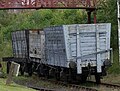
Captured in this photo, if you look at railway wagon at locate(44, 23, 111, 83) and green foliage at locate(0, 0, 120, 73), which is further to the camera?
green foliage at locate(0, 0, 120, 73)

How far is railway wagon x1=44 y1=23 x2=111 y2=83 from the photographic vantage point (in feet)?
57.3

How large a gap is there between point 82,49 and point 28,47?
308 inches

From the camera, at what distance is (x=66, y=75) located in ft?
61.5

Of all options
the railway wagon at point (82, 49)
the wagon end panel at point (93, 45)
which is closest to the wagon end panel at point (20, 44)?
the railway wagon at point (82, 49)

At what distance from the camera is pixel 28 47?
81.7 feet

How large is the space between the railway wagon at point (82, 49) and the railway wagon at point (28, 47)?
2.94m

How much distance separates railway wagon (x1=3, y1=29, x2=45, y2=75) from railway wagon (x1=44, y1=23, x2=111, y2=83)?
2.94 metres

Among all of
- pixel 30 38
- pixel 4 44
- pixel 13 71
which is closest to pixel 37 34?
pixel 30 38

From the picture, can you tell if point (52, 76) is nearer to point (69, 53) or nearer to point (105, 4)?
point (69, 53)

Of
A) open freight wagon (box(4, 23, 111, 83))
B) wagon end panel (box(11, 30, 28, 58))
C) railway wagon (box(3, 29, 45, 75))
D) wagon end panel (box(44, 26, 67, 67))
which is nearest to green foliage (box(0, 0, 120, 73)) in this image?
railway wagon (box(3, 29, 45, 75))

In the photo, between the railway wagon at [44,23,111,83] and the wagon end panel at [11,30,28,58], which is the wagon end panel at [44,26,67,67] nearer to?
the railway wagon at [44,23,111,83]

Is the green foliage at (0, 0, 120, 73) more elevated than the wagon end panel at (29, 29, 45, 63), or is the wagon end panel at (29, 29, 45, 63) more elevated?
the green foliage at (0, 0, 120, 73)

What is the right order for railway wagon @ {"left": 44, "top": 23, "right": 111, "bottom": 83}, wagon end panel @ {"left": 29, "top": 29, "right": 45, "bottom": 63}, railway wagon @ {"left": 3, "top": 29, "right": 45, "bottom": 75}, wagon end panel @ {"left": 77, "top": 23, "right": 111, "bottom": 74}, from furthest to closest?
railway wagon @ {"left": 3, "top": 29, "right": 45, "bottom": 75} < wagon end panel @ {"left": 29, "top": 29, "right": 45, "bottom": 63} < wagon end panel @ {"left": 77, "top": 23, "right": 111, "bottom": 74} < railway wagon @ {"left": 44, "top": 23, "right": 111, "bottom": 83}

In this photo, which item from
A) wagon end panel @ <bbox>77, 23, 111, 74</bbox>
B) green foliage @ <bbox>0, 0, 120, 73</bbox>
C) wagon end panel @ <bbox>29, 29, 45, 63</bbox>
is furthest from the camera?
green foliage @ <bbox>0, 0, 120, 73</bbox>
